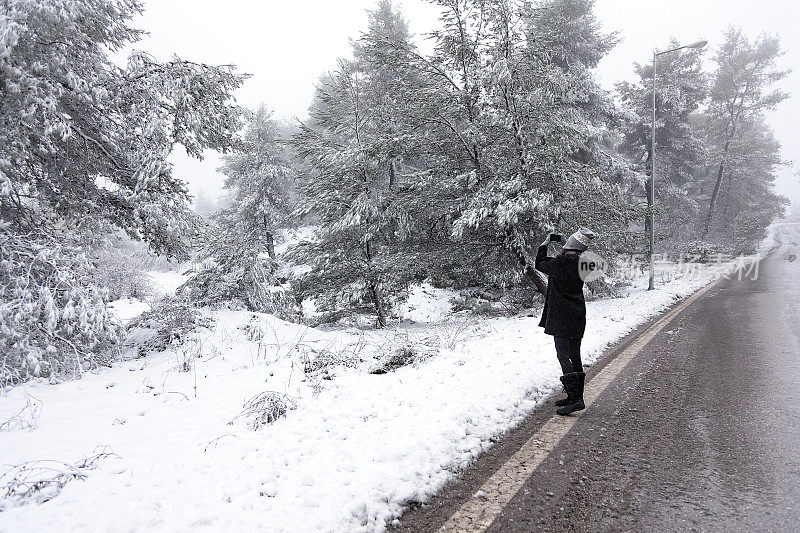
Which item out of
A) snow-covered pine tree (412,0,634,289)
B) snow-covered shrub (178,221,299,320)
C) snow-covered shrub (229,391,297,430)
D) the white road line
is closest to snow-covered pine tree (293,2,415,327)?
snow-covered pine tree (412,0,634,289)

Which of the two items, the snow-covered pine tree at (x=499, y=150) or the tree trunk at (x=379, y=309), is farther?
the tree trunk at (x=379, y=309)

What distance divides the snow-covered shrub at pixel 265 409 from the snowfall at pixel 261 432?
40 mm

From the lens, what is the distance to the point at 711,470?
9.80 ft

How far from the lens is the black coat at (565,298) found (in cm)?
437

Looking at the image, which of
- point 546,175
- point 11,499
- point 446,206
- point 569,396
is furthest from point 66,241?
point 546,175

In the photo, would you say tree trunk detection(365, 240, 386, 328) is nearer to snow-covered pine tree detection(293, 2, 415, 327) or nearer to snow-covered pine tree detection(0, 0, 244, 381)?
snow-covered pine tree detection(293, 2, 415, 327)

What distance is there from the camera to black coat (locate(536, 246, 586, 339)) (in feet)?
14.3

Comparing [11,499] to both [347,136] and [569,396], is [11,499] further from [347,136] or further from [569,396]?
[347,136]

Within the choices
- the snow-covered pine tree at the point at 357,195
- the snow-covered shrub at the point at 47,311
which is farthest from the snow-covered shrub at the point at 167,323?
the snow-covered pine tree at the point at 357,195

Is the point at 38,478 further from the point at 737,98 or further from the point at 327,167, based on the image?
the point at 737,98

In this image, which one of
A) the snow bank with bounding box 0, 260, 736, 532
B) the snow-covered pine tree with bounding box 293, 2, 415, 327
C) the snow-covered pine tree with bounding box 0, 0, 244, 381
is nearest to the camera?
the snow bank with bounding box 0, 260, 736, 532

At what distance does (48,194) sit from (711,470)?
974 cm

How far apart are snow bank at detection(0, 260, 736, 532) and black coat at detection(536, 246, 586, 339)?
3.10 feet

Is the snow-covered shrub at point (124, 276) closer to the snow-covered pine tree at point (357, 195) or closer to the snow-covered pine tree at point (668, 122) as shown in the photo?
the snow-covered pine tree at point (357, 195)
